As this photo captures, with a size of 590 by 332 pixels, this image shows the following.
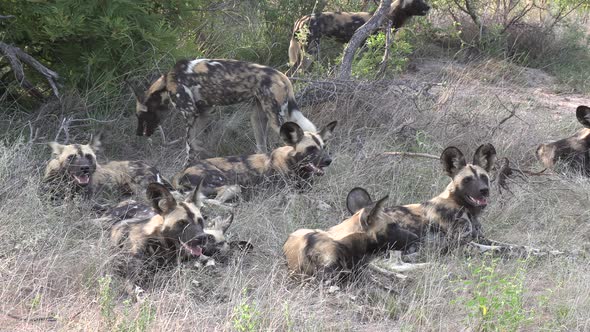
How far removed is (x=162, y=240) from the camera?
4043 millimetres

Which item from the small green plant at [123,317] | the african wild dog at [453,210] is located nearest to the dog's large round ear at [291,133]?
the african wild dog at [453,210]

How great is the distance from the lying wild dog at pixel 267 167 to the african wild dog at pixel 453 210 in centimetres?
99

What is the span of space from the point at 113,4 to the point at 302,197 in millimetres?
2010

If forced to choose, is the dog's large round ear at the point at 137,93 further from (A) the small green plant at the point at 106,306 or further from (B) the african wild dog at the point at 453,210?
(A) the small green plant at the point at 106,306

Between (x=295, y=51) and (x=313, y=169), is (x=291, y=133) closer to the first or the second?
(x=313, y=169)

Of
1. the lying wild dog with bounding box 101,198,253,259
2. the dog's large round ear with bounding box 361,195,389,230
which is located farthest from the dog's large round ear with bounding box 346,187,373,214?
the lying wild dog with bounding box 101,198,253,259

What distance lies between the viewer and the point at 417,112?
21.5 ft

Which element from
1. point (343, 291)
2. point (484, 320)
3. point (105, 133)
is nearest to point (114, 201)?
point (105, 133)

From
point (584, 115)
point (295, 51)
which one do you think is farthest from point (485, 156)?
point (295, 51)

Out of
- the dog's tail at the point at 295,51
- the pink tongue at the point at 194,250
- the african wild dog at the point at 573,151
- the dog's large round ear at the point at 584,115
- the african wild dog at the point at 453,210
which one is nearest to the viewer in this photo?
the pink tongue at the point at 194,250

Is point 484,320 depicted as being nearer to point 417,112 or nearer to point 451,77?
point 417,112

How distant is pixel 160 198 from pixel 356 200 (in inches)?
39.5

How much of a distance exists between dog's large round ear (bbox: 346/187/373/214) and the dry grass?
43cm

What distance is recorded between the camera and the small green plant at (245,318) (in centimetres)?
313
